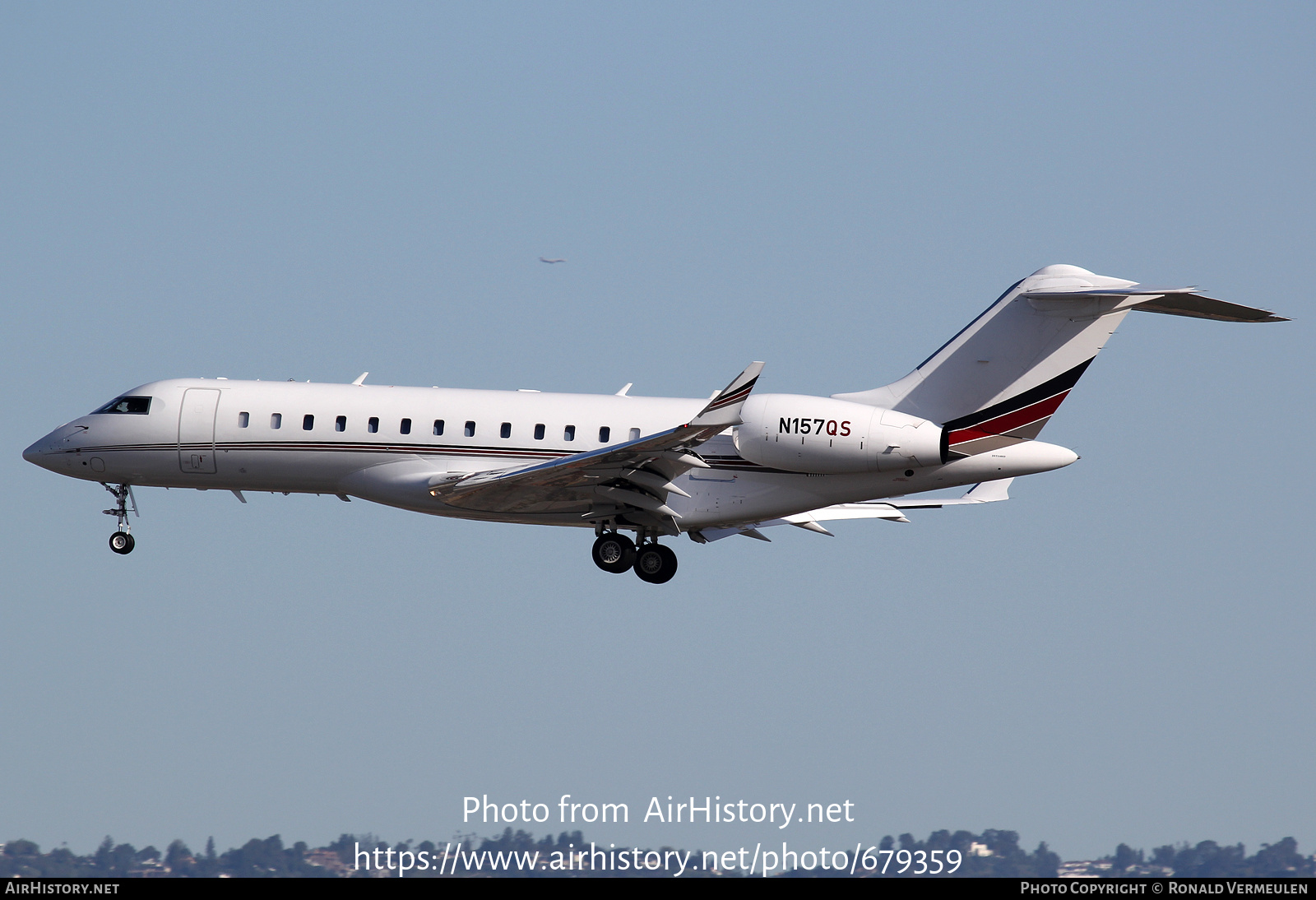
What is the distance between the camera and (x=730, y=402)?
23.7m

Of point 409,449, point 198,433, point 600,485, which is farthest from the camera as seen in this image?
point 198,433

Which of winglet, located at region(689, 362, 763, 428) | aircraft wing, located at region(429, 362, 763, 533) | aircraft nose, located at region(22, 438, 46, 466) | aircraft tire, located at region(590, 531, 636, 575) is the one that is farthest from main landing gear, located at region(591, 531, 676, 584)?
aircraft nose, located at region(22, 438, 46, 466)

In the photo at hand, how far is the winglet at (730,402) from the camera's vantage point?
2323 centimetres

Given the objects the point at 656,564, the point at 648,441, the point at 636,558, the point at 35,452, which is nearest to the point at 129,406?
the point at 35,452

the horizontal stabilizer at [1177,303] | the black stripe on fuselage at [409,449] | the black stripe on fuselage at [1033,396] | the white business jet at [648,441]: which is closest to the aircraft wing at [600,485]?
the white business jet at [648,441]

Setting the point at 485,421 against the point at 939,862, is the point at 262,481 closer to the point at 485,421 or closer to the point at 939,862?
the point at 485,421

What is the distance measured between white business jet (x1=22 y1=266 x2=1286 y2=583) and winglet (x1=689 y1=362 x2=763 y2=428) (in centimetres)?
8

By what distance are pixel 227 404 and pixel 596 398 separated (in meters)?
6.76

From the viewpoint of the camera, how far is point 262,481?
29.1 meters

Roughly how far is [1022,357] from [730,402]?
590 cm

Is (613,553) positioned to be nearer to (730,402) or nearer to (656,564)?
(656,564)
